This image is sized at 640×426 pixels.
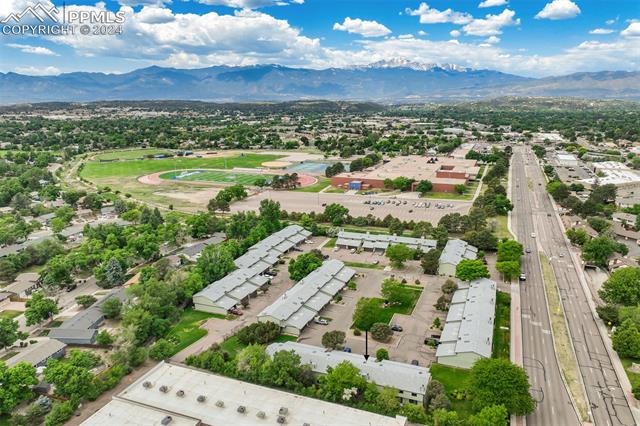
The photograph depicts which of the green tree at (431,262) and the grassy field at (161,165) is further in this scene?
the grassy field at (161,165)

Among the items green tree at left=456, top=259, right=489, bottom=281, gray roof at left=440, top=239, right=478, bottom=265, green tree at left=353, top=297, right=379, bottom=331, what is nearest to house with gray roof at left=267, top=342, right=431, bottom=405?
green tree at left=353, top=297, right=379, bottom=331

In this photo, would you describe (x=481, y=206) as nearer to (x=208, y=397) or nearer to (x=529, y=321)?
(x=529, y=321)

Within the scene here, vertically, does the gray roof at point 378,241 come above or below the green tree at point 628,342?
above

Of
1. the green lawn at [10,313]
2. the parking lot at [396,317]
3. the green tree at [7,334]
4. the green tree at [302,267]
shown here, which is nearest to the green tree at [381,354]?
the parking lot at [396,317]

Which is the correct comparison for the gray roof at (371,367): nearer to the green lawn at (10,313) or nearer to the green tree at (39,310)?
the green tree at (39,310)

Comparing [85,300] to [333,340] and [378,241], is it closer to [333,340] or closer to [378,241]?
[333,340]

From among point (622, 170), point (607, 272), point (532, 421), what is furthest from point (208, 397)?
point (622, 170)

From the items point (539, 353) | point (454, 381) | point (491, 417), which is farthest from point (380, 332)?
point (539, 353)
